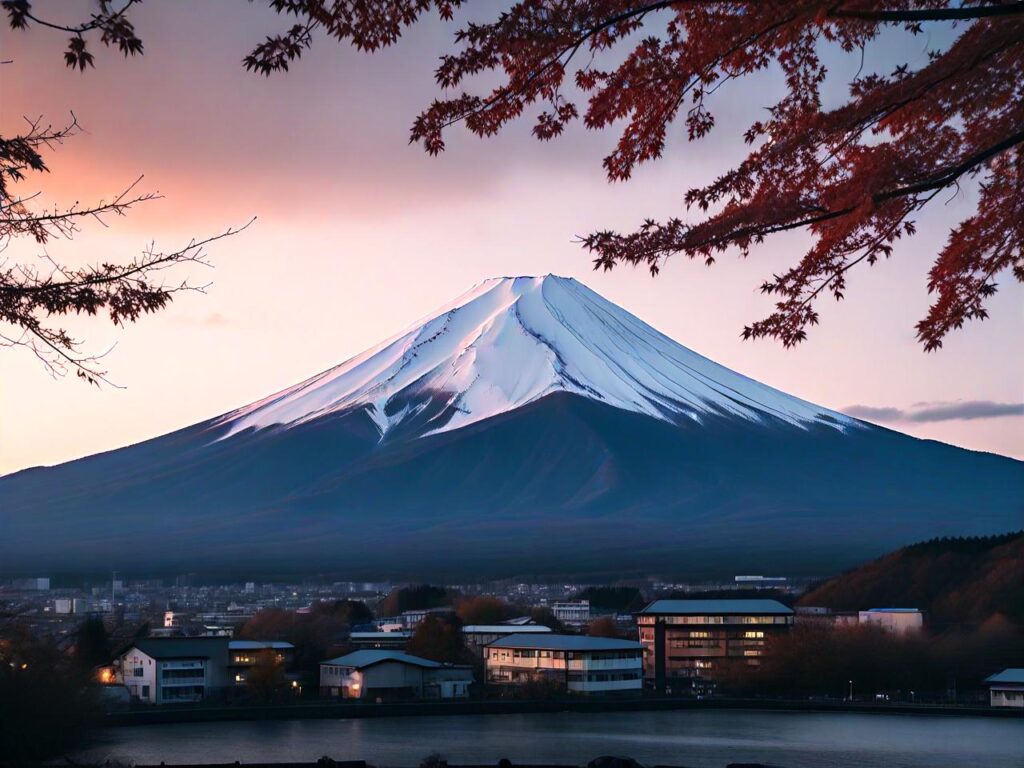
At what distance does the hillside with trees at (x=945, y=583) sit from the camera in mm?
45500

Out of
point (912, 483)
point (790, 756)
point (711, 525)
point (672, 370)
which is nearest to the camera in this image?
point (790, 756)

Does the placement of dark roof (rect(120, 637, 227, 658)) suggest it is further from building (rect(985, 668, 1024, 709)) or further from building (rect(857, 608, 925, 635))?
building (rect(985, 668, 1024, 709))

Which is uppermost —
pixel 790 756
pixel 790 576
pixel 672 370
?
pixel 672 370

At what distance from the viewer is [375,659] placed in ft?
128

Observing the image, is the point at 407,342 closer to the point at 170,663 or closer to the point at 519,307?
the point at 519,307

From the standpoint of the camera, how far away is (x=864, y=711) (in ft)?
121

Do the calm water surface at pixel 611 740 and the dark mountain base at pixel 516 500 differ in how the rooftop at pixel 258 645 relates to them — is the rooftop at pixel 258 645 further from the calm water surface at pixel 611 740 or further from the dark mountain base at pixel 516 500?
the dark mountain base at pixel 516 500

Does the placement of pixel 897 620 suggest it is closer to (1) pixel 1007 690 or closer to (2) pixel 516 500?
(1) pixel 1007 690

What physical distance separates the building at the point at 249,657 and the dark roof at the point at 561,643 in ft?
21.8

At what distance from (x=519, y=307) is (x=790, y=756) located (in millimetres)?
113920

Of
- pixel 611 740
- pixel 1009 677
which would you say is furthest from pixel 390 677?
pixel 1009 677

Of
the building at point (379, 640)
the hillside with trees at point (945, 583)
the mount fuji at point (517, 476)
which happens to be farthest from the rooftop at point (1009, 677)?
the mount fuji at point (517, 476)

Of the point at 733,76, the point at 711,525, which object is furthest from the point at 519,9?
the point at 711,525

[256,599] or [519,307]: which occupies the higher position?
[519,307]
